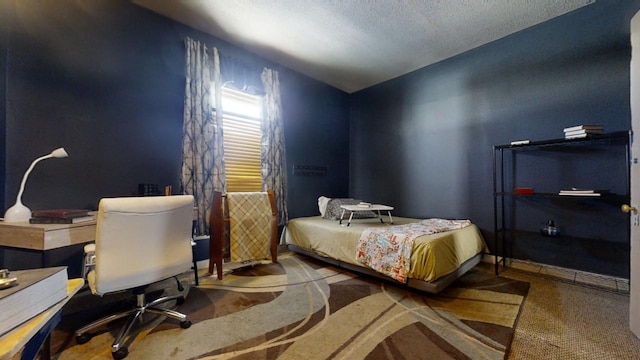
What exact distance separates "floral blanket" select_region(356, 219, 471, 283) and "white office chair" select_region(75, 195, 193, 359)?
157 centimetres

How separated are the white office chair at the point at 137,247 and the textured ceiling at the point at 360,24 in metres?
2.16

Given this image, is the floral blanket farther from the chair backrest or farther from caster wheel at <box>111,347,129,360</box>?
caster wheel at <box>111,347,129,360</box>

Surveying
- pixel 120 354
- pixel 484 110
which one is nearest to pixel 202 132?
pixel 120 354

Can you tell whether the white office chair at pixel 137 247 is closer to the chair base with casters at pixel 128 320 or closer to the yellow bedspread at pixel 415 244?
the chair base with casters at pixel 128 320

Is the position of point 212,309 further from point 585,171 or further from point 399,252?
point 585,171

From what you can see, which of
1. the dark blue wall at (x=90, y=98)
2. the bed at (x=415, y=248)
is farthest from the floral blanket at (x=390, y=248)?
the dark blue wall at (x=90, y=98)

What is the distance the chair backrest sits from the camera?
1387 millimetres

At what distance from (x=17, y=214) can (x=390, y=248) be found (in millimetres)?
2809

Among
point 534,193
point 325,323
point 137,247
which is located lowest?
point 325,323

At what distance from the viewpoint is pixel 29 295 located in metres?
0.52

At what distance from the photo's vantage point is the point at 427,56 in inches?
138

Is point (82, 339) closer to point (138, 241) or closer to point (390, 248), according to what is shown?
point (138, 241)

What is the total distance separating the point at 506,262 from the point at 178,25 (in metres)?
4.72

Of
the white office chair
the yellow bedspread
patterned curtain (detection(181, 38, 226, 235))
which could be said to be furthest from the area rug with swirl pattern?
patterned curtain (detection(181, 38, 226, 235))
